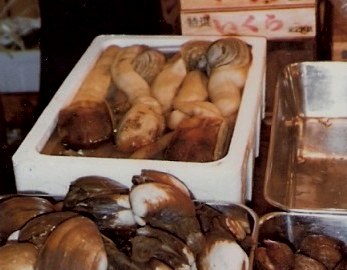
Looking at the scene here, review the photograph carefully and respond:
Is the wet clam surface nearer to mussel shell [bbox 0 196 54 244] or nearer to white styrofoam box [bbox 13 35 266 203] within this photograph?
white styrofoam box [bbox 13 35 266 203]

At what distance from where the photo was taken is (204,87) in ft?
4.40

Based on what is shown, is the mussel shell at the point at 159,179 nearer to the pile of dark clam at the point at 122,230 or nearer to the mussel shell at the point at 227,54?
the pile of dark clam at the point at 122,230

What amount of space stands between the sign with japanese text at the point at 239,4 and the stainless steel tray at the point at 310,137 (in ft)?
0.37

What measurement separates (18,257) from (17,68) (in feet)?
5.95

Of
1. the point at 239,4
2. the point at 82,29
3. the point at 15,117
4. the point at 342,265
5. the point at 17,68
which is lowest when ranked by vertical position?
the point at 15,117

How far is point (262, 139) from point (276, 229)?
39 centimetres

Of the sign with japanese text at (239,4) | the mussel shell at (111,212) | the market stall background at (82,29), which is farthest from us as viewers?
the market stall background at (82,29)

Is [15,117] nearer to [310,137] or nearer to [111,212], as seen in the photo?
[310,137]

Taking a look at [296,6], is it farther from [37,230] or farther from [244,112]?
[37,230]

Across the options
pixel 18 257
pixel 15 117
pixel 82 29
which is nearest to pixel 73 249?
pixel 18 257

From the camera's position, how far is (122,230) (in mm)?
1033

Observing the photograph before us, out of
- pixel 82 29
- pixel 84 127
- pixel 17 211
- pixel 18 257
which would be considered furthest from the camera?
pixel 82 29

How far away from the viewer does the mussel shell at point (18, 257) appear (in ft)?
3.04

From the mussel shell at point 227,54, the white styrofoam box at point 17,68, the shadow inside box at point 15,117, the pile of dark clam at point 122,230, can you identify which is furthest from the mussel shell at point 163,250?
the white styrofoam box at point 17,68
